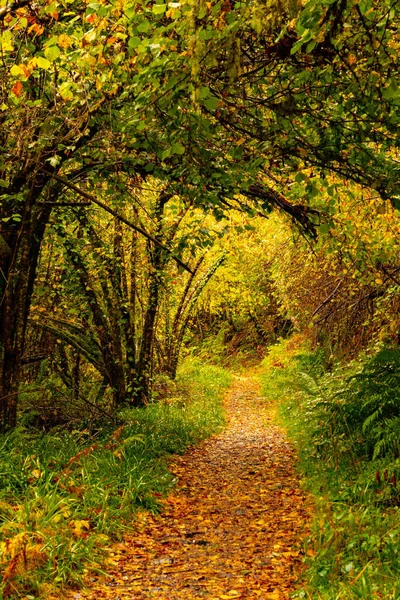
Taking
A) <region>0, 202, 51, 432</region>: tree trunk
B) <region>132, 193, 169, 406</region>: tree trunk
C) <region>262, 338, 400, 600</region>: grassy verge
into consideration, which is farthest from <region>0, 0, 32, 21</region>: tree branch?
<region>132, 193, 169, 406</region>: tree trunk

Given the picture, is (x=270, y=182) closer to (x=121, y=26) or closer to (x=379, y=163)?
(x=379, y=163)

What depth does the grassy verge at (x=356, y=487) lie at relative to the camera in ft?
14.3

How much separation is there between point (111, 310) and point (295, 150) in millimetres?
6277

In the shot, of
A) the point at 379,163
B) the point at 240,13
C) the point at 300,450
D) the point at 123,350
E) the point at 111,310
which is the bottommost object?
the point at 300,450

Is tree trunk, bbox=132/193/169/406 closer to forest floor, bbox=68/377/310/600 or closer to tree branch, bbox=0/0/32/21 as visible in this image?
forest floor, bbox=68/377/310/600

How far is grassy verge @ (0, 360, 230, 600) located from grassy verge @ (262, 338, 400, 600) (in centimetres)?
184

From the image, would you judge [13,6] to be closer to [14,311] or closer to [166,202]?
[14,311]

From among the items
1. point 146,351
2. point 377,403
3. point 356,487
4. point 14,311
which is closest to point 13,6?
point 14,311

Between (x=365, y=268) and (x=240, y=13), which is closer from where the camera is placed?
(x=240, y=13)

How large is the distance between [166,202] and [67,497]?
686 cm

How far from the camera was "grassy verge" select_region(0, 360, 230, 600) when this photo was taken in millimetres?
4684

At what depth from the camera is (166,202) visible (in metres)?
11.6

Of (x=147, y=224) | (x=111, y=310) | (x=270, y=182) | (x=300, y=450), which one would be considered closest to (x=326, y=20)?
(x=270, y=182)

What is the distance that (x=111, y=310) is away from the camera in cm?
1156
